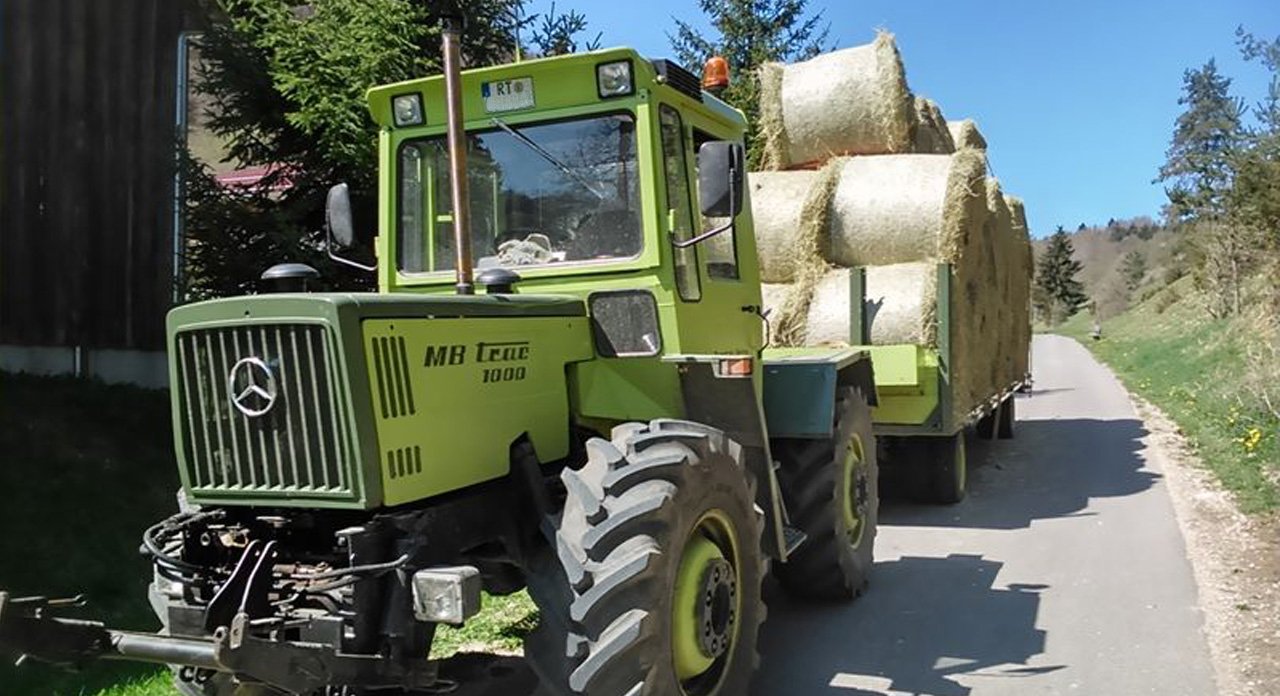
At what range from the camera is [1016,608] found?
6.18m

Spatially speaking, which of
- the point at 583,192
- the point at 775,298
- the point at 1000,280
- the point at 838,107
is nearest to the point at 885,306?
the point at 775,298

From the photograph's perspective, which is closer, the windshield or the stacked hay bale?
the windshield

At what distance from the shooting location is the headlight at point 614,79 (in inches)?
178

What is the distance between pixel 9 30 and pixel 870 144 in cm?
865

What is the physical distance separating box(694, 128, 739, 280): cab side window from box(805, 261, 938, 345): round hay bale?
3.34 metres

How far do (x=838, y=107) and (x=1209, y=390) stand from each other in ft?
29.4

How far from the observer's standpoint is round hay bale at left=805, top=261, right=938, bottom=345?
330 inches

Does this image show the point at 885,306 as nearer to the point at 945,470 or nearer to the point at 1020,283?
the point at 945,470

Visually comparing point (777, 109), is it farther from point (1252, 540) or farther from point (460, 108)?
point (460, 108)

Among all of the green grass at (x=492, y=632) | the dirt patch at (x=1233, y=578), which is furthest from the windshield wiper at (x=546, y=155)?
the dirt patch at (x=1233, y=578)

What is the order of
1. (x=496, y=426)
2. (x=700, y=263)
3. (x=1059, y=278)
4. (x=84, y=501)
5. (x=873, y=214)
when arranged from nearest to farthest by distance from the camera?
(x=496, y=426), (x=700, y=263), (x=84, y=501), (x=873, y=214), (x=1059, y=278)

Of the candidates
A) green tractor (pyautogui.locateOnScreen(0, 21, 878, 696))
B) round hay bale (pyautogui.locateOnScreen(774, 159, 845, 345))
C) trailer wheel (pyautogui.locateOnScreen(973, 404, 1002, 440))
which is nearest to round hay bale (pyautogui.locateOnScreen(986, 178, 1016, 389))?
trailer wheel (pyautogui.locateOnScreen(973, 404, 1002, 440))

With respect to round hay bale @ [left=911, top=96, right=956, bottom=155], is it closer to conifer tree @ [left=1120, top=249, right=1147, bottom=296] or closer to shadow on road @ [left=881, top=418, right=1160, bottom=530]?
shadow on road @ [left=881, top=418, right=1160, bottom=530]

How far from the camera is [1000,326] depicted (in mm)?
11055
